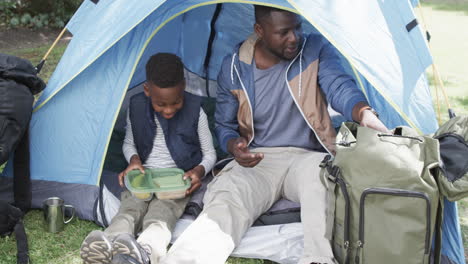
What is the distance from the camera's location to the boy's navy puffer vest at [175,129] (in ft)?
9.89

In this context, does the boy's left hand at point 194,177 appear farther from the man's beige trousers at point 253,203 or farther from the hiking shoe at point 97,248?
the hiking shoe at point 97,248

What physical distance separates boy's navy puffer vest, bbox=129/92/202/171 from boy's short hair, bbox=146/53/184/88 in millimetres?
214

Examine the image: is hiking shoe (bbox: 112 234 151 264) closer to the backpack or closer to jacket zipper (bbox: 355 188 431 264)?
the backpack

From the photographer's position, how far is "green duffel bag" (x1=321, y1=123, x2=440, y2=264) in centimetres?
211

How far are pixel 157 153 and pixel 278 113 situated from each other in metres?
0.64

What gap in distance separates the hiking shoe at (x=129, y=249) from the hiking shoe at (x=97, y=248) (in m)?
0.03

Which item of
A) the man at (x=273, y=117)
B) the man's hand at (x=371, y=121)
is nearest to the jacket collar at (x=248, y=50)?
the man at (x=273, y=117)

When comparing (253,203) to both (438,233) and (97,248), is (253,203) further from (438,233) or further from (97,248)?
(438,233)

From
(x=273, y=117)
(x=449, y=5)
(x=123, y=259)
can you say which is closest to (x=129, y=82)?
(x=273, y=117)

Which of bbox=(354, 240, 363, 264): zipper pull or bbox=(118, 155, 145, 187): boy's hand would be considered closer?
bbox=(354, 240, 363, 264): zipper pull

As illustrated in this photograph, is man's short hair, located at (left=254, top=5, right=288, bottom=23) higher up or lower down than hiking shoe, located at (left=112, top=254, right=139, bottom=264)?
higher up

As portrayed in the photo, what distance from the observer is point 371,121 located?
7.99ft

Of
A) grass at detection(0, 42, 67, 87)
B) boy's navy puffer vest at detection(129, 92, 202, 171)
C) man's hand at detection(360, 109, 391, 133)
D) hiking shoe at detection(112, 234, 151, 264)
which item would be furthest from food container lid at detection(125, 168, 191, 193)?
grass at detection(0, 42, 67, 87)

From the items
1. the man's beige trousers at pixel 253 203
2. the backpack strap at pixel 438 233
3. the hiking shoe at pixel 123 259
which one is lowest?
the hiking shoe at pixel 123 259
